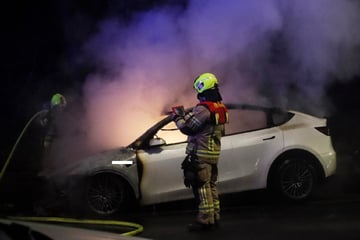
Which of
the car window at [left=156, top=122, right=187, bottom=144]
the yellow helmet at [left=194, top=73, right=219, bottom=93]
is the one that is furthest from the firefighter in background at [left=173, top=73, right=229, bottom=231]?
the car window at [left=156, top=122, right=187, bottom=144]

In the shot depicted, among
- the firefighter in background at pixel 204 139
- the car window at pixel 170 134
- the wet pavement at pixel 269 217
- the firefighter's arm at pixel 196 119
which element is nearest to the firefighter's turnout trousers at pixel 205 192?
the firefighter in background at pixel 204 139

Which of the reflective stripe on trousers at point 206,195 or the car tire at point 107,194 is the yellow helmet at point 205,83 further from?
the car tire at point 107,194

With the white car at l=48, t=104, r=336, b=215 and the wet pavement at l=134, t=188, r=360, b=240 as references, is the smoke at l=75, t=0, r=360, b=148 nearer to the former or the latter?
the white car at l=48, t=104, r=336, b=215

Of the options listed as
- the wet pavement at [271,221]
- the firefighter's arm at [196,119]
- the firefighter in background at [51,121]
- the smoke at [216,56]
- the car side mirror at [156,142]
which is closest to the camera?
the wet pavement at [271,221]

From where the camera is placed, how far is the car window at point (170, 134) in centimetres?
866

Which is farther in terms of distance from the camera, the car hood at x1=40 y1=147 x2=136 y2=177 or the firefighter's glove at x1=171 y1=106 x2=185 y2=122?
the car hood at x1=40 y1=147 x2=136 y2=177

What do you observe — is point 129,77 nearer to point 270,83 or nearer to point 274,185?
point 270,83

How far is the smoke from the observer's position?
8.33 m

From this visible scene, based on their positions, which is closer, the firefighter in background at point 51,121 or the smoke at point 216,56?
the smoke at point 216,56

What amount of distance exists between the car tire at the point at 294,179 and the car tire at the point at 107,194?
86.6 inches

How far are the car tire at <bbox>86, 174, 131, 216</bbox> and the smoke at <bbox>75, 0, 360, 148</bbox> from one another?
2.38ft

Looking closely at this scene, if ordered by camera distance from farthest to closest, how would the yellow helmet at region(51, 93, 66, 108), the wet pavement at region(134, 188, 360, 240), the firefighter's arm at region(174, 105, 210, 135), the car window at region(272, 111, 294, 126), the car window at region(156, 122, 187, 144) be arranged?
the yellow helmet at region(51, 93, 66, 108), the car window at region(272, 111, 294, 126), the car window at region(156, 122, 187, 144), the firefighter's arm at region(174, 105, 210, 135), the wet pavement at region(134, 188, 360, 240)

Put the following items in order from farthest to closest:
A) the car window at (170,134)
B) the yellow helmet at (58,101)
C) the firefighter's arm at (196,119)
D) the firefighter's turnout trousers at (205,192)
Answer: the yellow helmet at (58,101) < the car window at (170,134) < the firefighter's turnout trousers at (205,192) < the firefighter's arm at (196,119)

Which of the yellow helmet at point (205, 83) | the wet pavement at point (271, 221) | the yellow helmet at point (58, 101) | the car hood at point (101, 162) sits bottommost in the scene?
the wet pavement at point (271, 221)
